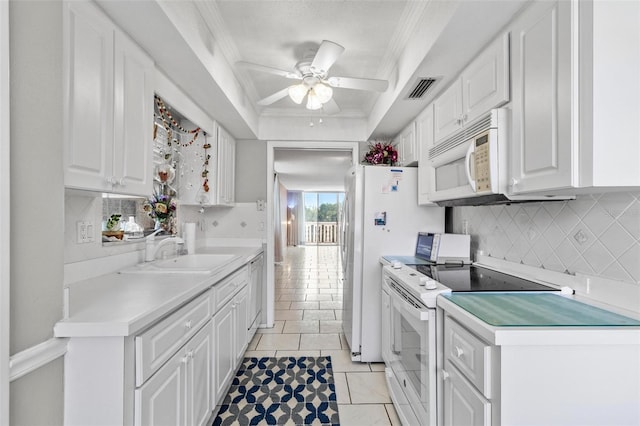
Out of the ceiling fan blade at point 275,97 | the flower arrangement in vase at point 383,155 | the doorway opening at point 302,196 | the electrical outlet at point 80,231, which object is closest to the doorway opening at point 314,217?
the doorway opening at point 302,196

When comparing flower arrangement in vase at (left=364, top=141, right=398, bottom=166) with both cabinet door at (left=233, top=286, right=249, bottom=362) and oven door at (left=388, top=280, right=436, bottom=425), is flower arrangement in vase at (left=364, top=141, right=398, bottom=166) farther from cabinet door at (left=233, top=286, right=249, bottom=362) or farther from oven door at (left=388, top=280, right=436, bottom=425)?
cabinet door at (left=233, top=286, right=249, bottom=362)

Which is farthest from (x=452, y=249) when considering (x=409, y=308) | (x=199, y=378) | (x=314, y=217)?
(x=314, y=217)

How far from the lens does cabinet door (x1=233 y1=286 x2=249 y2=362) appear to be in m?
2.41

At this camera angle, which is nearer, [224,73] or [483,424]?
[483,424]

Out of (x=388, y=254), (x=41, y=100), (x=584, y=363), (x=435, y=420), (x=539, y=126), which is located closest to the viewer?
(x=41, y=100)

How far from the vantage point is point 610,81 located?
41.8 inches

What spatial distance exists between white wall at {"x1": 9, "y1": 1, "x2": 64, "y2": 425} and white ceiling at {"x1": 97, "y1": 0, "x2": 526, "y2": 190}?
0.61 meters

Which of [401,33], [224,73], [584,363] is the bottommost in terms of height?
[584,363]

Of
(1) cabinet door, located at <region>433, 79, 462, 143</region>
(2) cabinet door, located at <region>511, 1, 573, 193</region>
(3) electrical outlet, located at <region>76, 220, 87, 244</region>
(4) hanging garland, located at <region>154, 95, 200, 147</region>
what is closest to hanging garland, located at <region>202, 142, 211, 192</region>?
(4) hanging garland, located at <region>154, 95, 200, 147</region>

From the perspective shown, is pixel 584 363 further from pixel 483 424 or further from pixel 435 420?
pixel 435 420

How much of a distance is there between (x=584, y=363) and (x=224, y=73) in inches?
102

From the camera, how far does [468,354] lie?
1.21 meters

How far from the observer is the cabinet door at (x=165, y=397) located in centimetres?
114

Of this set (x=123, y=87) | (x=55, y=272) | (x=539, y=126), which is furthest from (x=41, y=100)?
(x=539, y=126)
